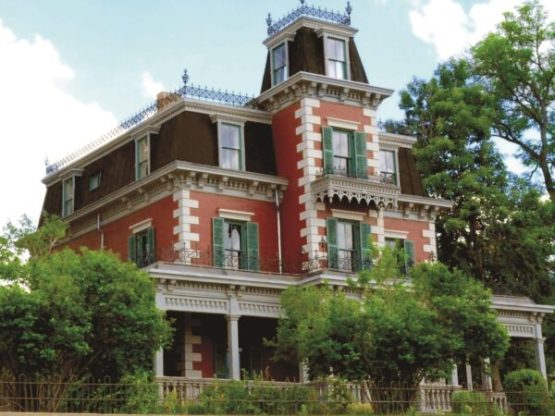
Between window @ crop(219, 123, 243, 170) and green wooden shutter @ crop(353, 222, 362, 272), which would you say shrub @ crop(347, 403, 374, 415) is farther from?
window @ crop(219, 123, 243, 170)

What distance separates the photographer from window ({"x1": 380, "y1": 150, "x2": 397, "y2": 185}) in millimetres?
42656

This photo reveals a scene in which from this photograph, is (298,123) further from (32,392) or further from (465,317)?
(32,392)

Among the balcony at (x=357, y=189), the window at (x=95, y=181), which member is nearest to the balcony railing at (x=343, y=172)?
the balcony at (x=357, y=189)

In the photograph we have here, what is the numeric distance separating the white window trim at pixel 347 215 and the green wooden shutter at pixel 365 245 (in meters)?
0.30

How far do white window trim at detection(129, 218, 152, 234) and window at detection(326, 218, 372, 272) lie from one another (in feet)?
21.4

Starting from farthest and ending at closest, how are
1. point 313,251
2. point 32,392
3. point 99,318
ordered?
point 313,251 → point 99,318 → point 32,392

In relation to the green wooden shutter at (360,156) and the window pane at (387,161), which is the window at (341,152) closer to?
the green wooden shutter at (360,156)

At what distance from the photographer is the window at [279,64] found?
4116 cm

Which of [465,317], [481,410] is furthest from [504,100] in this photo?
[481,410]

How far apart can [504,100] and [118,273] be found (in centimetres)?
3177

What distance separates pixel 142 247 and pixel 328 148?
7.76 meters

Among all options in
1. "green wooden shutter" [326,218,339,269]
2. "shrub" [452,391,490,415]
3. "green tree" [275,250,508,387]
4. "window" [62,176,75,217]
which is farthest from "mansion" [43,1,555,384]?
"shrub" [452,391,490,415]

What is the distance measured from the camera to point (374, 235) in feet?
130

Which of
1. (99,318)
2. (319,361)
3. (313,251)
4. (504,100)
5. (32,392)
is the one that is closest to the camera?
(32,392)
